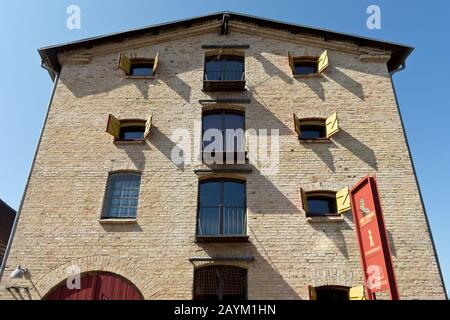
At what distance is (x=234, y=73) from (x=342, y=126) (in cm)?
460

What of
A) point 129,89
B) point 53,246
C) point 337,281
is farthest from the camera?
point 129,89

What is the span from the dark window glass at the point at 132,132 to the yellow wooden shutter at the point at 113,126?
0.39 metres

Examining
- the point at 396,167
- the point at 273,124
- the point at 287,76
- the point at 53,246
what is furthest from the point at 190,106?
the point at 396,167

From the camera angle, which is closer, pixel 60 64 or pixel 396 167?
pixel 396 167

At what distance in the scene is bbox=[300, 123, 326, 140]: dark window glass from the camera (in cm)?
1215

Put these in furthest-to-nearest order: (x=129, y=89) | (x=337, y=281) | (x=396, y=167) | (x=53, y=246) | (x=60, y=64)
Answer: (x=60, y=64)
(x=129, y=89)
(x=396, y=167)
(x=53, y=246)
(x=337, y=281)

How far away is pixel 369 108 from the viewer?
40.3ft

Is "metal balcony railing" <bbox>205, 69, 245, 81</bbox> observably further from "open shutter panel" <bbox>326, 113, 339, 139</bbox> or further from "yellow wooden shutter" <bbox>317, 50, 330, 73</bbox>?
"open shutter panel" <bbox>326, 113, 339, 139</bbox>

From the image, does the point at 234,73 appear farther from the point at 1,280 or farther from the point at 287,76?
A: the point at 1,280

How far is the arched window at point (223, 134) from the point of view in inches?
444

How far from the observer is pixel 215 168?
1113 centimetres

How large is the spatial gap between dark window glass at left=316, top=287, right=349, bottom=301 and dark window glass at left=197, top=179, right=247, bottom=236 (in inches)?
103

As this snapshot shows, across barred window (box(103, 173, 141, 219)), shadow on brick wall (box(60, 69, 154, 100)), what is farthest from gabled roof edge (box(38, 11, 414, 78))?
barred window (box(103, 173, 141, 219))
